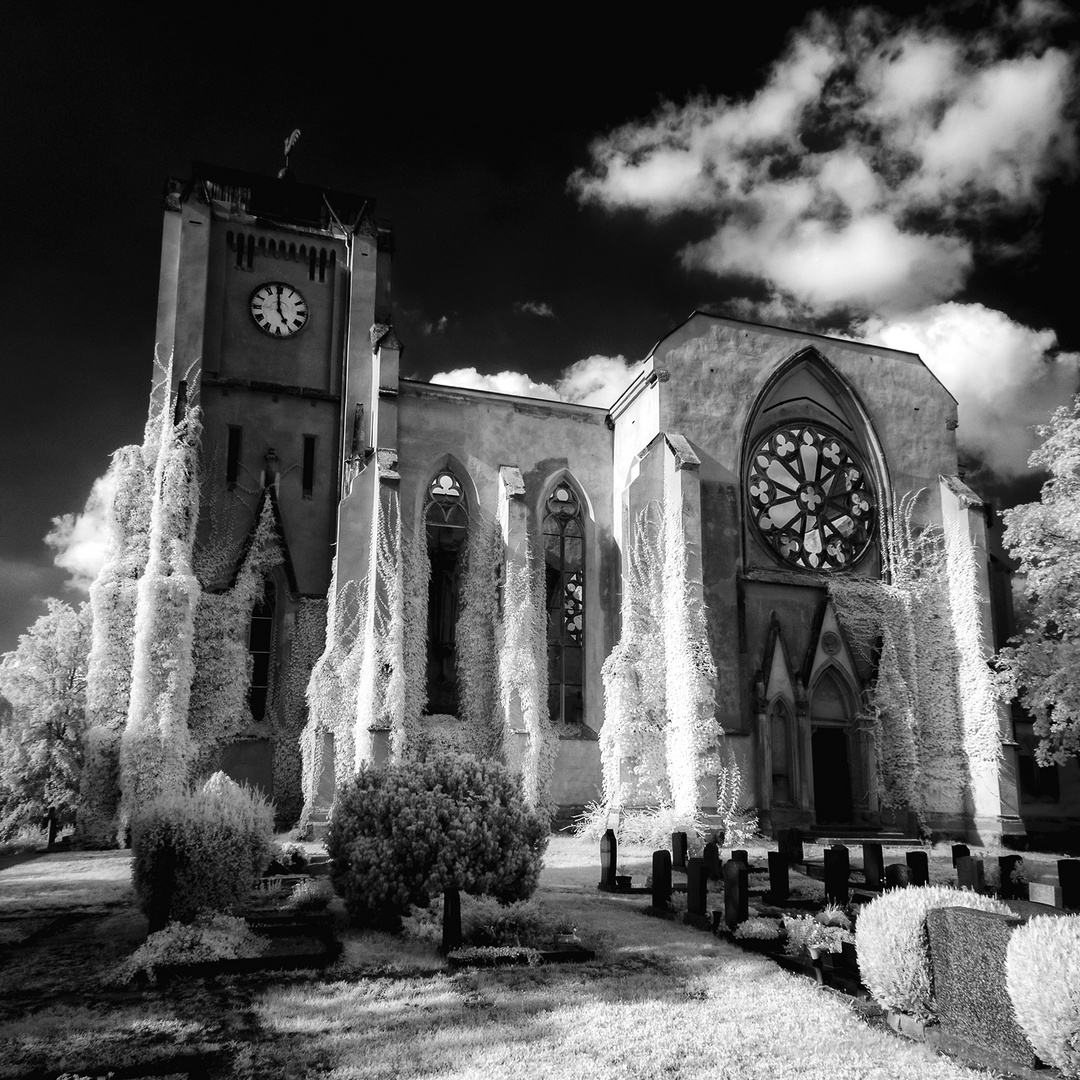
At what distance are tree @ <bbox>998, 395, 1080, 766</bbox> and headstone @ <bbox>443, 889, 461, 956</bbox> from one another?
1798cm

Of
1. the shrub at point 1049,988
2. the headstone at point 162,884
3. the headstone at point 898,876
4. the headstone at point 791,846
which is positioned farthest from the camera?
the headstone at point 791,846

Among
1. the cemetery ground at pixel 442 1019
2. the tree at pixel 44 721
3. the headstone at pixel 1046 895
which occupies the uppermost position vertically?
the tree at pixel 44 721

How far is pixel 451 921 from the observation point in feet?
33.3

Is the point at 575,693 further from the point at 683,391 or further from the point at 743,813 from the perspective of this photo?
the point at 683,391

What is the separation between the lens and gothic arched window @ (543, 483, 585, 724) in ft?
88.2

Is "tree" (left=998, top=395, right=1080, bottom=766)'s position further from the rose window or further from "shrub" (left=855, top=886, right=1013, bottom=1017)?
"shrub" (left=855, top=886, right=1013, bottom=1017)

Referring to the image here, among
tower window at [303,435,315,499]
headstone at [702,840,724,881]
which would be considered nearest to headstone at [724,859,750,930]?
headstone at [702,840,724,881]

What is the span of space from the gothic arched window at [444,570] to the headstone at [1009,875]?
15025 millimetres

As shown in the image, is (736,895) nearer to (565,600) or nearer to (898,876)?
(898,876)

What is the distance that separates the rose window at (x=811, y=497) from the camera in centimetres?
2773

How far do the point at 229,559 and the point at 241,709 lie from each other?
13.6 ft

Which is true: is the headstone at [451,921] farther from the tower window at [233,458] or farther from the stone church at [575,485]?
the tower window at [233,458]

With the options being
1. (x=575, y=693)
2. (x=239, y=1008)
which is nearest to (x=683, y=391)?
(x=575, y=693)

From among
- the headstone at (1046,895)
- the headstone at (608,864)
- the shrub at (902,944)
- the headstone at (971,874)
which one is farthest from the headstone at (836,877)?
the shrub at (902,944)
